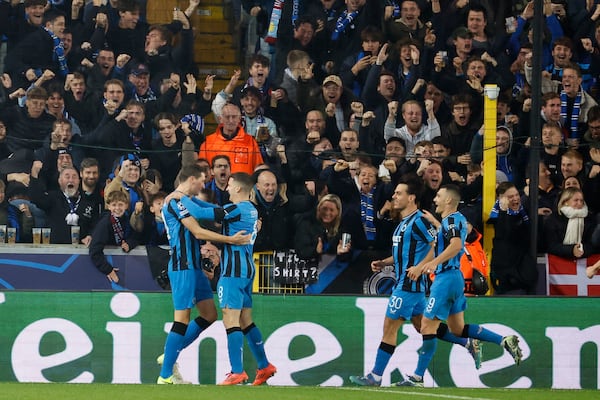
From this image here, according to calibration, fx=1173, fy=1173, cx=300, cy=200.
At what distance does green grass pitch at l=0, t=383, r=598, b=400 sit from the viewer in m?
7.93

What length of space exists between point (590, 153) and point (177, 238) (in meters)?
6.25

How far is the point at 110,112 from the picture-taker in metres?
14.3

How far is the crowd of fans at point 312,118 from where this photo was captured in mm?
13562

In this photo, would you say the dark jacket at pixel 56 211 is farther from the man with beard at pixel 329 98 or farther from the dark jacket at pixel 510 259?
the dark jacket at pixel 510 259

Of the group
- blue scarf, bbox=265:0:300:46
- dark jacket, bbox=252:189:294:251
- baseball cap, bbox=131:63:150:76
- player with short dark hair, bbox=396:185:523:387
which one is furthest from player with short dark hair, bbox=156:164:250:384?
blue scarf, bbox=265:0:300:46

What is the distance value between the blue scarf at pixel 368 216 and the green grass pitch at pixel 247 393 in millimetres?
4539

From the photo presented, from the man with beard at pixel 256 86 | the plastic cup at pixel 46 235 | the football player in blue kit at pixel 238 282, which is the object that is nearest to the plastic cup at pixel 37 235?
the plastic cup at pixel 46 235

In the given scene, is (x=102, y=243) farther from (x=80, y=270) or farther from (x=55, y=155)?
(x=55, y=155)

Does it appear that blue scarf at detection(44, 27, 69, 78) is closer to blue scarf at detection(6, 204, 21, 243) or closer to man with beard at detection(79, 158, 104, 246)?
man with beard at detection(79, 158, 104, 246)

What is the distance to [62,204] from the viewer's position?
13617 mm

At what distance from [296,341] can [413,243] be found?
4.90 feet

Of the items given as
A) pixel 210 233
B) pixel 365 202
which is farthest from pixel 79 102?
pixel 210 233

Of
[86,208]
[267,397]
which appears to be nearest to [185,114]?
[86,208]

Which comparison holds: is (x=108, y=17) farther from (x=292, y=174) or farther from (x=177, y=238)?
(x=177, y=238)
